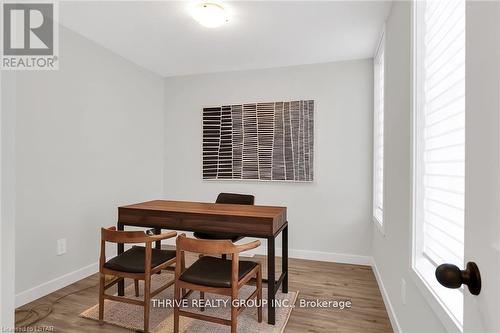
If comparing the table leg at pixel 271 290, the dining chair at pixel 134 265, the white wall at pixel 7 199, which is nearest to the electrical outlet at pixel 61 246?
the dining chair at pixel 134 265

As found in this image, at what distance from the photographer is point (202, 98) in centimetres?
404

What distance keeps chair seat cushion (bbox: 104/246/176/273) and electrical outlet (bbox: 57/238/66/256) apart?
0.92 metres

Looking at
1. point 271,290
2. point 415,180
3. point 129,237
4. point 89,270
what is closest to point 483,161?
point 415,180

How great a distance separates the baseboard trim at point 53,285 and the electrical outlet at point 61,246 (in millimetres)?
229

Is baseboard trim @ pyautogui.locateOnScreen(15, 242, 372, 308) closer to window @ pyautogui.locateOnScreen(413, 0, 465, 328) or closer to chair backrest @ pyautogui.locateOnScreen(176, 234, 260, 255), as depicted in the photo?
chair backrest @ pyautogui.locateOnScreen(176, 234, 260, 255)

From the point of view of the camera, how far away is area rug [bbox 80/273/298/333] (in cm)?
204

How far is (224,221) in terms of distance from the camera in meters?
2.18

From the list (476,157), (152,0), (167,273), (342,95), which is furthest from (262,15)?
(167,273)

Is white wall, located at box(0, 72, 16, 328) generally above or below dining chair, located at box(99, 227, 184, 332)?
above

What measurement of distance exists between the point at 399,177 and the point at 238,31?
195cm

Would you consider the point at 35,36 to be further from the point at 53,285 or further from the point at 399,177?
the point at 399,177

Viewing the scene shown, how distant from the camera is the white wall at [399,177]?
1.62 metres

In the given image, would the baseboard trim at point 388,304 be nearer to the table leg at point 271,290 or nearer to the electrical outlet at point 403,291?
the electrical outlet at point 403,291

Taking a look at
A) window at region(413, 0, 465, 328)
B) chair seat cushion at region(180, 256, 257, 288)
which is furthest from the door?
chair seat cushion at region(180, 256, 257, 288)
